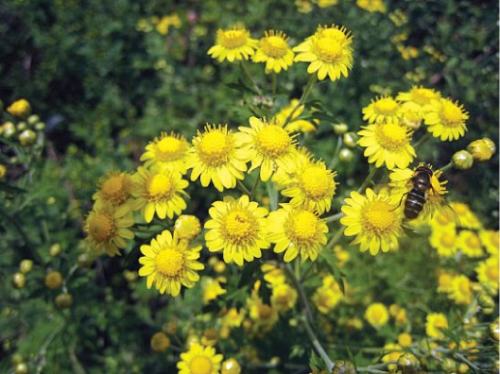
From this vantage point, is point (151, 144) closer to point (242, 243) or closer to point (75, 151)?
point (242, 243)

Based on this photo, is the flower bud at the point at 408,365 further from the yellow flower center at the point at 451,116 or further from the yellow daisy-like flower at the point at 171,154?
the yellow daisy-like flower at the point at 171,154

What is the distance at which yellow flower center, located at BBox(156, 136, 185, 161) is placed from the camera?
2.69 m

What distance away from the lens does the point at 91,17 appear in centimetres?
615

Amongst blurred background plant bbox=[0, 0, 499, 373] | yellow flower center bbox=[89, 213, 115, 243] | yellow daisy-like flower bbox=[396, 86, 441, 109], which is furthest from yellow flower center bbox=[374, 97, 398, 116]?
yellow flower center bbox=[89, 213, 115, 243]

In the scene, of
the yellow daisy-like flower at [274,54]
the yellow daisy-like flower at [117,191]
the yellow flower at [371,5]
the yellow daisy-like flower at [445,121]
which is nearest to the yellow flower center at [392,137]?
the yellow daisy-like flower at [445,121]

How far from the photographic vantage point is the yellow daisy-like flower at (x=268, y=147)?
242 centimetres

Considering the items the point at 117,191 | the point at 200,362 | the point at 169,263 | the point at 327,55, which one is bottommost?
the point at 200,362

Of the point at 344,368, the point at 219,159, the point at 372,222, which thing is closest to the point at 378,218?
the point at 372,222

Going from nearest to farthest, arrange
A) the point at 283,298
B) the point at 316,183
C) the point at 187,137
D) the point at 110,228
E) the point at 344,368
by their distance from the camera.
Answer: the point at 344,368 → the point at 316,183 → the point at 110,228 → the point at 283,298 → the point at 187,137

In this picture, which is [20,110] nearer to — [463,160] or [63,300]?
[63,300]

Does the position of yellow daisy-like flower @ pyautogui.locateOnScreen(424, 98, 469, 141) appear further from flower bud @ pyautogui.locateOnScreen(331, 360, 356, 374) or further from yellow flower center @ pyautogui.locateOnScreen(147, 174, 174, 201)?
yellow flower center @ pyautogui.locateOnScreen(147, 174, 174, 201)

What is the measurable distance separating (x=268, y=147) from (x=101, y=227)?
1087 mm

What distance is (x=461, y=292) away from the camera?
13.3 feet

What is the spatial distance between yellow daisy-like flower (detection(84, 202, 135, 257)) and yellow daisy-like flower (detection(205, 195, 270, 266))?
0.50m
